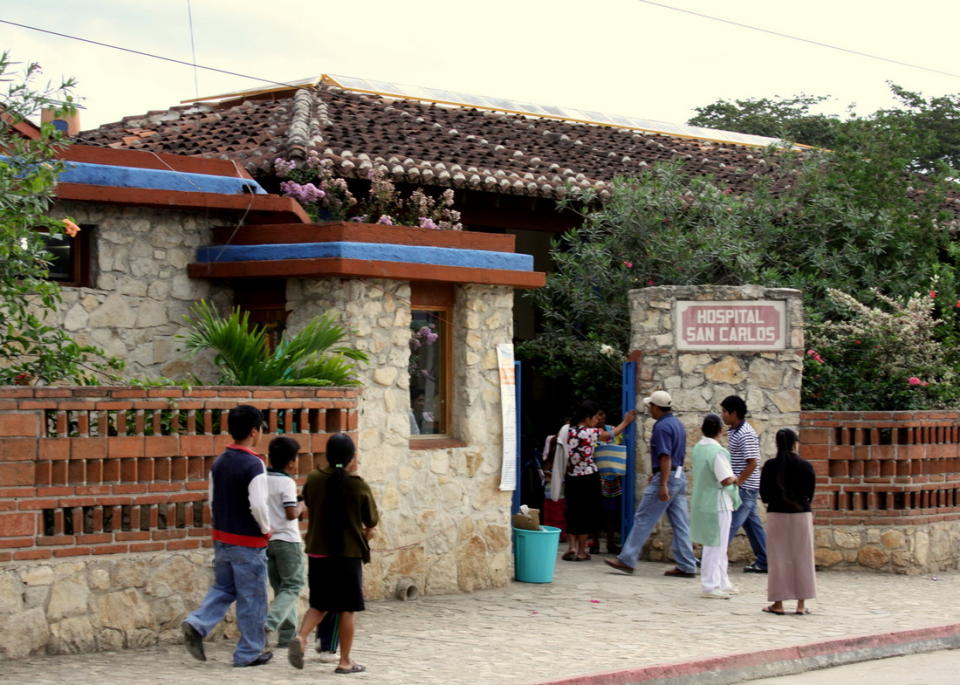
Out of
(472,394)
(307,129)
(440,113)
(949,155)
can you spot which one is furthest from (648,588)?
(949,155)

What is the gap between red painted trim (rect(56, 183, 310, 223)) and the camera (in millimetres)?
10594

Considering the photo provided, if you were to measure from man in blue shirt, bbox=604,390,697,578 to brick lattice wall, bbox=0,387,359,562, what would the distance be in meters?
4.56

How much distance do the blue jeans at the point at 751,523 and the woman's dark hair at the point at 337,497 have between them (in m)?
5.84

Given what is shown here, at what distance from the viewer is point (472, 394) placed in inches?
469

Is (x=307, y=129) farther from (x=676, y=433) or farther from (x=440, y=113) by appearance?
(x=676, y=433)

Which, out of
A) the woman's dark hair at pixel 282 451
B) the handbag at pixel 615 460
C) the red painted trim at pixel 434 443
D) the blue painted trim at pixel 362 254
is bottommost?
the handbag at pixel 615 460

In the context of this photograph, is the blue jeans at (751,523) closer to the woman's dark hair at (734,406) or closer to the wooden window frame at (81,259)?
the woman's dark hair at (734,406)

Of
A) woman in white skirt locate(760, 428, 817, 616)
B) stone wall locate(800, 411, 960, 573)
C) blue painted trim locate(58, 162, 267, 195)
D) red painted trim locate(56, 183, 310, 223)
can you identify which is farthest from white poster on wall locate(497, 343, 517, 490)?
stone wall locate(800, 411, 960, 573)

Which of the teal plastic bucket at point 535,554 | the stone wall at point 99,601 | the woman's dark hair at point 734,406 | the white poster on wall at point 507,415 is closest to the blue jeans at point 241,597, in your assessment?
the stone wall at point 99,601

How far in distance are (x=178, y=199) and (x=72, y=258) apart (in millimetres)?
1045

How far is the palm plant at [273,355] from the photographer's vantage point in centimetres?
1003

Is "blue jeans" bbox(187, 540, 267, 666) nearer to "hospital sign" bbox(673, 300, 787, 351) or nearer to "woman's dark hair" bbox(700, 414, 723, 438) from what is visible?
"woman's dark hair" bbox(700, 414, 723, 438)

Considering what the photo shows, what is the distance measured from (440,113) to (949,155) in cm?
2072

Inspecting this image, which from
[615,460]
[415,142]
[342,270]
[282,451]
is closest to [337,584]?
[282,451]
